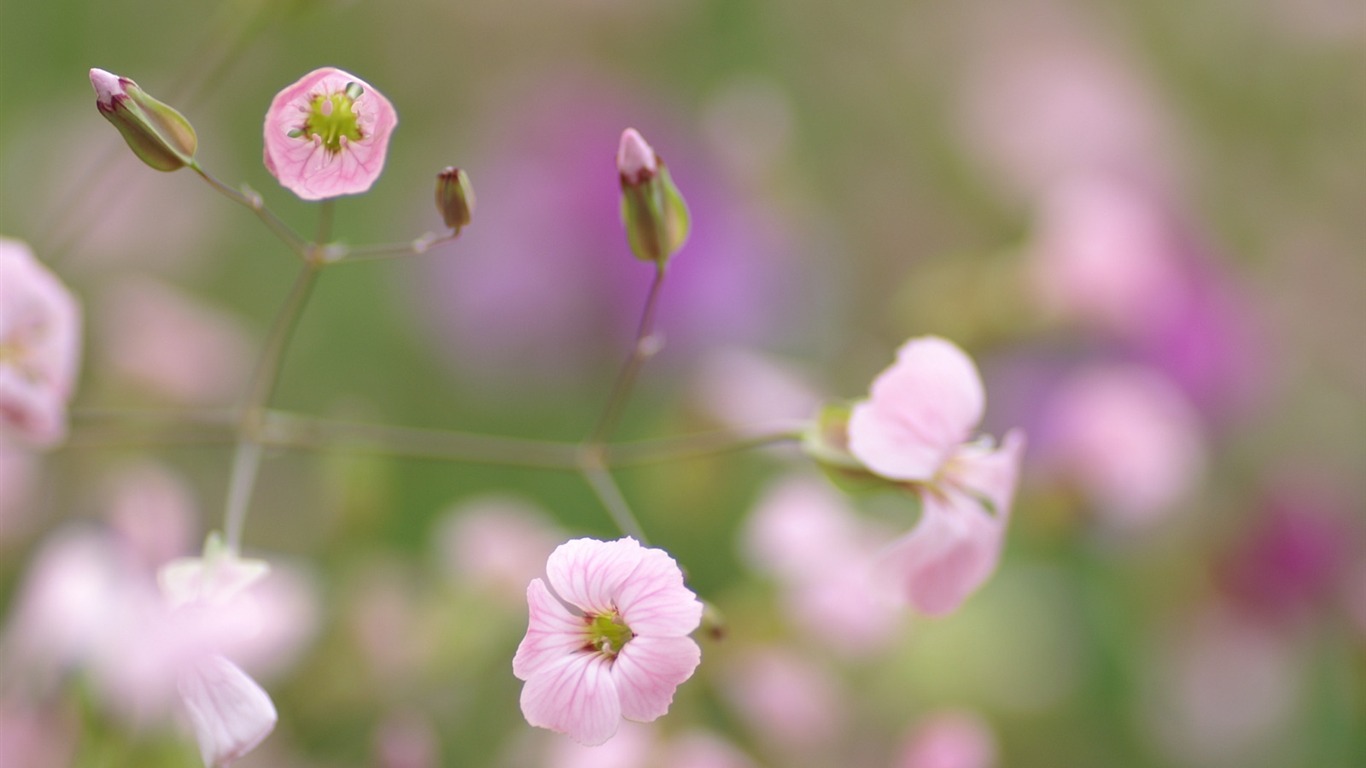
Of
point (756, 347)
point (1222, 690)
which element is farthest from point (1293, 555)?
point (756, 347)

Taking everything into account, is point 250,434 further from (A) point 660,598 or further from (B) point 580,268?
(B) point 580,268

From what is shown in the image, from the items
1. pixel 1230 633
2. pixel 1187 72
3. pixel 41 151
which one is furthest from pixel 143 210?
pixel 1187 72

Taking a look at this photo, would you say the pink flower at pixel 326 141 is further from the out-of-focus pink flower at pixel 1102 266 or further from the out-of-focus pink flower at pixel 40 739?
the out-of-focus pink flower at pixel 1102 266

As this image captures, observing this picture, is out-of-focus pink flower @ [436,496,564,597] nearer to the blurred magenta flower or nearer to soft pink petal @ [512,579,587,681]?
soft pink petal @ [512,579,587,681]

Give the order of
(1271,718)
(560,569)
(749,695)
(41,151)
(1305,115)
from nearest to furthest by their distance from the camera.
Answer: (560,569) → (749,695) → (1271,718) → (41,151) → (1305,115)

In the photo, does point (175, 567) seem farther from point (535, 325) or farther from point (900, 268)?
point (900, 268)

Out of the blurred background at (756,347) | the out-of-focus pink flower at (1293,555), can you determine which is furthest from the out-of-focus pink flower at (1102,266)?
the out-of-focus pink flower at (1293,555)

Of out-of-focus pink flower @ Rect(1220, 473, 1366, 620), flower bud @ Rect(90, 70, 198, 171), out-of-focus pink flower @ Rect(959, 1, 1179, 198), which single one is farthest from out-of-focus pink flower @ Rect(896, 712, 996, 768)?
out-of-focus pink flower @ Rect(959, 1, 1179, 198)
